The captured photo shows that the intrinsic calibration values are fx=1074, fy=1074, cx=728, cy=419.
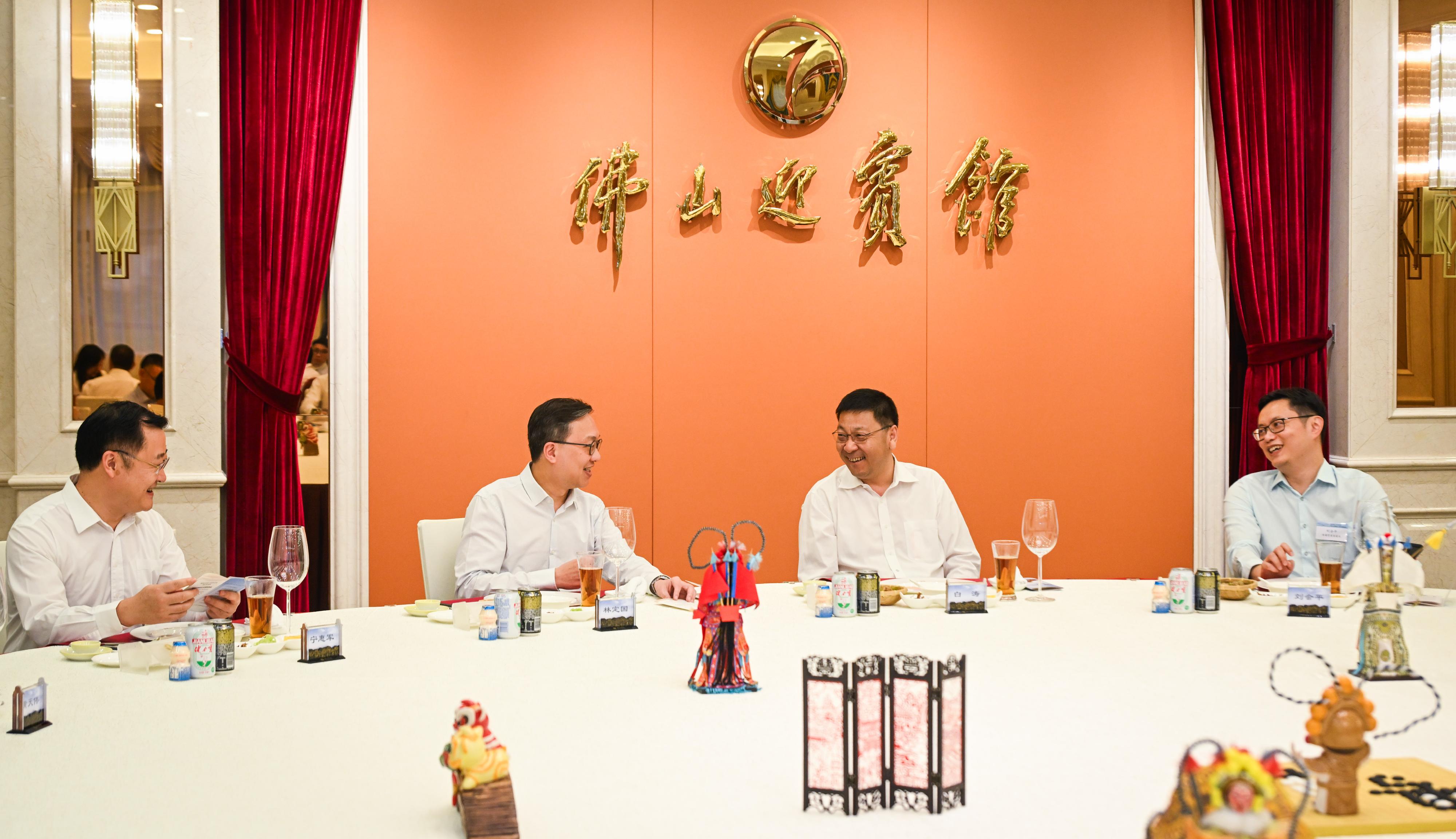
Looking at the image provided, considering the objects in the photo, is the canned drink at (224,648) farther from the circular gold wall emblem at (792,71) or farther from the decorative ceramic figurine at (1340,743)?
the circular gold wall emblem at (792,71)

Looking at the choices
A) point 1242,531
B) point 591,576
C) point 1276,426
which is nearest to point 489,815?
point 591,576

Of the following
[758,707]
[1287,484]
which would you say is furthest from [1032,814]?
[1287,484]

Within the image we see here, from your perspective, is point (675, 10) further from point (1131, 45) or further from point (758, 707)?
point (758, 707)

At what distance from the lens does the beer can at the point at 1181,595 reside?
2553mm

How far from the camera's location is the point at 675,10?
4.44 metres

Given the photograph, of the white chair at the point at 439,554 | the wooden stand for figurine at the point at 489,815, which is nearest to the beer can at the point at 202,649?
the wooden stand for figurine at the point at 489,815

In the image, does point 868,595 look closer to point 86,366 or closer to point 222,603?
point 222,603

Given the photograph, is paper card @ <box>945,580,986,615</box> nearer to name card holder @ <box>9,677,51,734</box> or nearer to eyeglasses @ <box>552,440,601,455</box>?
eyeglasses @ <box>552,440,601,455</box>

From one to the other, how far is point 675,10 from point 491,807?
154 inches

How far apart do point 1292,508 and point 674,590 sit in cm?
219

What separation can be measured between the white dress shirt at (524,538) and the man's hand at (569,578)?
0.06 ft

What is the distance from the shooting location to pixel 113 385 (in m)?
3.82

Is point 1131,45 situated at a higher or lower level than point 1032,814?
higher

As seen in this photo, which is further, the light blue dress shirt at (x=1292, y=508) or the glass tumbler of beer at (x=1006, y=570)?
the light blue dress shirt at (x=1292, y=508)
